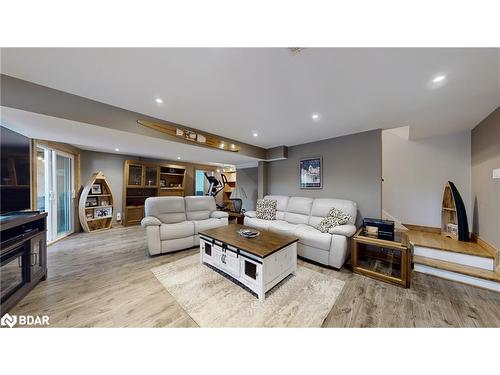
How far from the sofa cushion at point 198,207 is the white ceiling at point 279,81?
6.18ft

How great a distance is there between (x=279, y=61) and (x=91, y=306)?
2.93 m

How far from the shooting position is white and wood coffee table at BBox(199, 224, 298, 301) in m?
1.87

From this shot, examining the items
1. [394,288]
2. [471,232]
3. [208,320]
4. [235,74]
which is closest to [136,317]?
[208,320]

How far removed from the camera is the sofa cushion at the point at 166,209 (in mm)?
3312

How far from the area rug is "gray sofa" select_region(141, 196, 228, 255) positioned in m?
0.59

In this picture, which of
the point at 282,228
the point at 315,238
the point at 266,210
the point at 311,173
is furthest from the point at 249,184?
the point at 315,238

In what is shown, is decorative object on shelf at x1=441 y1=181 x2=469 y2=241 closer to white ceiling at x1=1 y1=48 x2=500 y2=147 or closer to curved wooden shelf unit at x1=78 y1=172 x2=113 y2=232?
white ceiling at x1=1 y1=48 x2=500 y2=147

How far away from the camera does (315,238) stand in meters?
2.69

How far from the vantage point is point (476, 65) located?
55.4 inches

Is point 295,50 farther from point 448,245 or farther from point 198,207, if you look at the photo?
point 448,245

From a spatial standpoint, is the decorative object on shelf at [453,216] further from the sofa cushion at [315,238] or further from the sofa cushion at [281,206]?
the sofa cushion at [281,206]

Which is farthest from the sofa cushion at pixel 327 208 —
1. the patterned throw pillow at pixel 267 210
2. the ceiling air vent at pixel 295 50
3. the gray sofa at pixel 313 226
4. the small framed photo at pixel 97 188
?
the small framed photo at pixel 97 188

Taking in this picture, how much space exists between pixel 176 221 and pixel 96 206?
2.78 metres
